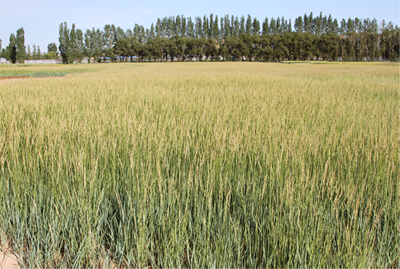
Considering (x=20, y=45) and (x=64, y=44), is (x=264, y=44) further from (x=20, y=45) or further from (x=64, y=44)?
(x=20, y=45)

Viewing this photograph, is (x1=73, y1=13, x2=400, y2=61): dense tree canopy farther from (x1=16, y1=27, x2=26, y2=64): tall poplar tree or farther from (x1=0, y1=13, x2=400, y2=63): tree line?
(x1=16, y1=27, x2=26, y2=64): tall poplar tree

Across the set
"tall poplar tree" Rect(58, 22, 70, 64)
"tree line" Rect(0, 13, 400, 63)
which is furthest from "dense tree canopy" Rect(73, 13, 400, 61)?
"tall poplar tree" Rect(58, 22, 70, 64)

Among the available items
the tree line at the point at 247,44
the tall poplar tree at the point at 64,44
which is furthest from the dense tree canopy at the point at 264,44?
the tall poplar tree at the point at 64,44

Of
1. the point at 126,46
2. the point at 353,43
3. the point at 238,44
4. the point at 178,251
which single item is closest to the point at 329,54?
the point at 353,43

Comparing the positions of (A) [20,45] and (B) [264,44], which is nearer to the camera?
(A) [20,45]

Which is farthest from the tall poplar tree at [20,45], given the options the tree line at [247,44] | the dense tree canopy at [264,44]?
the dense tree canopy at [264,44]

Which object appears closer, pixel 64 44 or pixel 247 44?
pixel 64 44

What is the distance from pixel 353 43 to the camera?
174 feet

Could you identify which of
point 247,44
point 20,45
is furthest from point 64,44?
point 247,44

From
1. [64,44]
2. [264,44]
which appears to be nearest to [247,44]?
[264,44]

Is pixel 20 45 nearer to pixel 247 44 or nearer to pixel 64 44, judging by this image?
pixel 64 44

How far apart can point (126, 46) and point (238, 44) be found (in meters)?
26.3

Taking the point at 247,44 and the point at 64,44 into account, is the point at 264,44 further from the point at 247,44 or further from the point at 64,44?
the point at 64,44

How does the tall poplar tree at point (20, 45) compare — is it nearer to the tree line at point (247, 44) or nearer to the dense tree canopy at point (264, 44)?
the tree line at point (247, 44)
